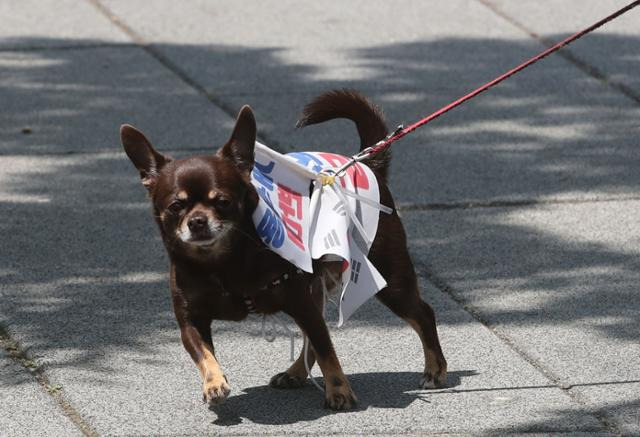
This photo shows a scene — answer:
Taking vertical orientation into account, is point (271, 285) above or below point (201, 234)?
below

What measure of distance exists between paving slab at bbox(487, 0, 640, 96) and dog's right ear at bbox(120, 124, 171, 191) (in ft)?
16.2

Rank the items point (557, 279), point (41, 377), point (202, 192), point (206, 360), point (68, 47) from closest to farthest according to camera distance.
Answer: point (202, 192) < point (206, 360) < point (41, 377) < point (557, 279) < point (68, 47)

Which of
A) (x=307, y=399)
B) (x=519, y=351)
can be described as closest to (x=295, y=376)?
(x=307, y=399)

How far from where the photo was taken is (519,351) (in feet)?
18.7

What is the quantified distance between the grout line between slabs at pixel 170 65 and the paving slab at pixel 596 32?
2.63 meters

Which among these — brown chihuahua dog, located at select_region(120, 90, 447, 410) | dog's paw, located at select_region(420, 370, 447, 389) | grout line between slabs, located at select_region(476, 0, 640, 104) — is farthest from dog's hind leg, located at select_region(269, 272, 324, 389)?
grout line between slabs, located at select_region(476, 0, 640, 104)

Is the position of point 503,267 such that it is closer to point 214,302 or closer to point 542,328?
point 542,328

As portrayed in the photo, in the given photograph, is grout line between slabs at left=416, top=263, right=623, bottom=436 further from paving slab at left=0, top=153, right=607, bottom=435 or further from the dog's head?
the dog's head

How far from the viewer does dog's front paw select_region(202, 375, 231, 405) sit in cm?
472

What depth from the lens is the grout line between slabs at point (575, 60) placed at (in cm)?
913

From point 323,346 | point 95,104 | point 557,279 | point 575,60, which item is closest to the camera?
point 323,346

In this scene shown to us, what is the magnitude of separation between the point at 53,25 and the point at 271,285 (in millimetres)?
6145

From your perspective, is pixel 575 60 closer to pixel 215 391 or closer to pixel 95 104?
pixel 95 104

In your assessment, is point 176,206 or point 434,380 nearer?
point 176,206
